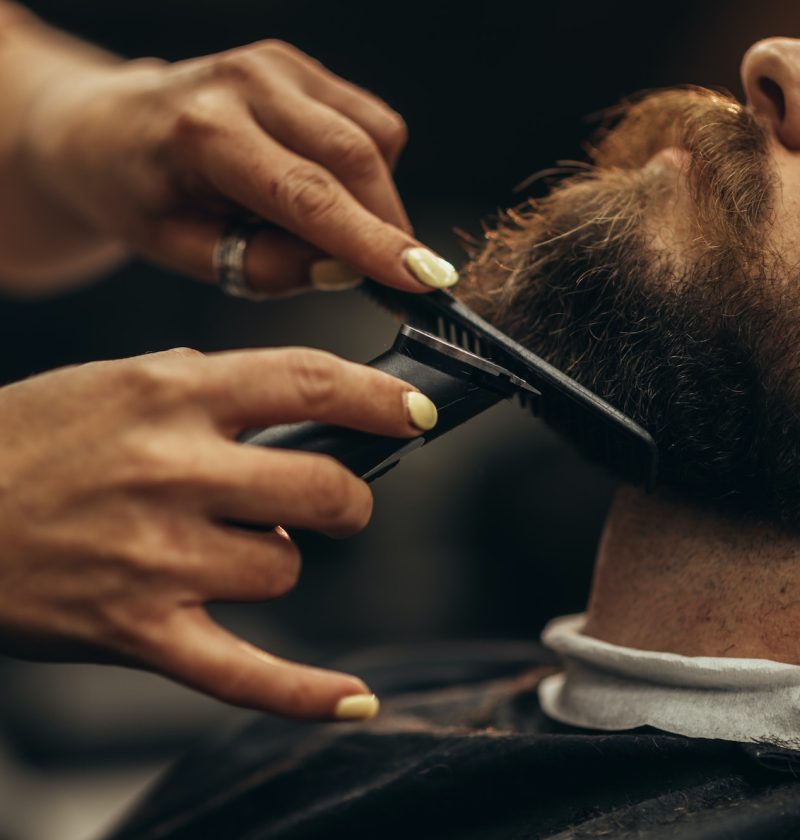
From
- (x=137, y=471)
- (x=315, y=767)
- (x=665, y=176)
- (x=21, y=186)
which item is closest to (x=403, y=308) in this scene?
(x=665, y=176)

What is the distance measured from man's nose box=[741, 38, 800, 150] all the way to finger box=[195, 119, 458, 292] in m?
0.39

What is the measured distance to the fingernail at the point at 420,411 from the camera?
77 centimetres

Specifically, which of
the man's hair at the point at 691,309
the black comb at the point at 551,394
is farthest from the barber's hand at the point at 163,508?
the man's hair at the point at 691,309

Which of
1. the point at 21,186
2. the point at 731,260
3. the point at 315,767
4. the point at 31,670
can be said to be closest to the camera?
the point at 731,260

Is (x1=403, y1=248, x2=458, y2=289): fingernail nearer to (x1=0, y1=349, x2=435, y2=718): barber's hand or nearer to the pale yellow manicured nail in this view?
(x1=0, y1=349, x2=435, y2=718): barber's hand

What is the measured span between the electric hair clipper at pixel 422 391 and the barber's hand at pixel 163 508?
0.07m

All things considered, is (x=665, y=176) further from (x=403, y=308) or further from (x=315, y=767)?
(x=315, y=767)

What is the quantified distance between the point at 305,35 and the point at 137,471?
3.42m

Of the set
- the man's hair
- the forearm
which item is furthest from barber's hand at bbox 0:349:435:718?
the forearm

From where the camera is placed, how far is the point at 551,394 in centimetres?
96

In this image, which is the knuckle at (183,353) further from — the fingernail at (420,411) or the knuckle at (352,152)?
the knuckle at (352,152)

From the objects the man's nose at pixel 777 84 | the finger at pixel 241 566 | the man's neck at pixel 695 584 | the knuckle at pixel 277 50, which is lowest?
the man's neck at pixel 695 584

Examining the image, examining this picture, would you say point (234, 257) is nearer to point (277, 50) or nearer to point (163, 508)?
point (277, 50)

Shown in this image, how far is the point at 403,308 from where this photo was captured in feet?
3.59
